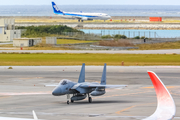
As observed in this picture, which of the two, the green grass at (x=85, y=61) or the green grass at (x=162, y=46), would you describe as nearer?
the green grass at (x=85, y=61)

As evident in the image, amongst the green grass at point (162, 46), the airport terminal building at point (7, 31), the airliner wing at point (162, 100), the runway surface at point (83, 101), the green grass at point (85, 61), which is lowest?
the runway surface at point (83, 101)

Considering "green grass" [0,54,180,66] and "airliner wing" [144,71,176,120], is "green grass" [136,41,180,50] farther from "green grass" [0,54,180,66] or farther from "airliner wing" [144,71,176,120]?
"airliner wing" [144,71,176,120]

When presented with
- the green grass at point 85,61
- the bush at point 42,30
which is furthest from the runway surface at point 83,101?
the bush at point 42,30

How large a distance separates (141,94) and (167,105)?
2135 centimetres

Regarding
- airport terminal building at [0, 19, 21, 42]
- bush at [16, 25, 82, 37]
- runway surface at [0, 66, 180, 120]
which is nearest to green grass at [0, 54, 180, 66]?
runway surface at [0, 66, 180, 120]

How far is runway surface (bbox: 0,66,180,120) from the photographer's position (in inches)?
767

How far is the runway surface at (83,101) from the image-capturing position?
19.5m

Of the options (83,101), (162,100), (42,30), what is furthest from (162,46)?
(162,100)

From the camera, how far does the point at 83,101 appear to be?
82.2ft

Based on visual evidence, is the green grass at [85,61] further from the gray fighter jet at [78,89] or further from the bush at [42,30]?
the bush at [42,30]

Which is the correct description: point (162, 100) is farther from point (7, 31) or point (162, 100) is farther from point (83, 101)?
point (7, 31)

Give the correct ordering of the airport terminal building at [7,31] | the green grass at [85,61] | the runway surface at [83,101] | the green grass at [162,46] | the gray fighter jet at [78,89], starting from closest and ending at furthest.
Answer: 1. the runway surface at [83,101]
2. the gray fighter jet at [78,89]
3. the green grass at [85,61]
4. the green grass at [162,46]
5. the airport terminal building at [7,31]

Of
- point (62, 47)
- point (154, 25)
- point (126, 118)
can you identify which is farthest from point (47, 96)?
point (154, 25)

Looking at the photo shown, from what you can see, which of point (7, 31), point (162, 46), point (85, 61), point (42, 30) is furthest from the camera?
point (42, 30)
